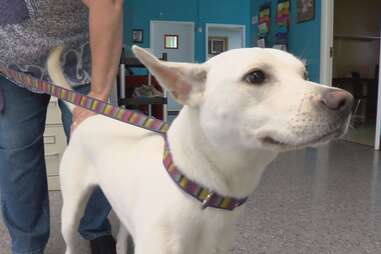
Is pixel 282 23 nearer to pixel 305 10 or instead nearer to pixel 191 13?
pixel 305 10

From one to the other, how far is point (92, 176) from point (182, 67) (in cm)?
53

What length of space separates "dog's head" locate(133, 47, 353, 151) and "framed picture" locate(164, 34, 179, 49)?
8054 millimetres

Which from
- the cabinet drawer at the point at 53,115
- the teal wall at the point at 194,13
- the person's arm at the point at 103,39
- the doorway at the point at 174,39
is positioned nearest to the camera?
the person's arm at the point at 103,39

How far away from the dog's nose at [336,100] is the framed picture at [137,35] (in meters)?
7.87

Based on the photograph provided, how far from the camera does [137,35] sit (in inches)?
332

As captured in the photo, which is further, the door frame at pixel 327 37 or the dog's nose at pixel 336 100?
the door frame at pixel 327 37

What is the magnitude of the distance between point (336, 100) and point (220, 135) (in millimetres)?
229

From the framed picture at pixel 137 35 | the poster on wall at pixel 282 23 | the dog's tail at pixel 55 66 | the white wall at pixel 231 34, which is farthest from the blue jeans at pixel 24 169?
the white wall at pixel 231 34

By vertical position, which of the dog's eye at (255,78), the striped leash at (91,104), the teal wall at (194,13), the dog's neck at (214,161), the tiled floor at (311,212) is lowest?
the tiled floor at (311,212)

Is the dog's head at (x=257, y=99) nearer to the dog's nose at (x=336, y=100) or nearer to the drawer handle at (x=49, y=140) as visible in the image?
the dog's nose at (x=336, y=100)

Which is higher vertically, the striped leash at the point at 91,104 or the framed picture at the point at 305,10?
the framed picture at the point at 305,10

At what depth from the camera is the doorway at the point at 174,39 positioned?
869cm

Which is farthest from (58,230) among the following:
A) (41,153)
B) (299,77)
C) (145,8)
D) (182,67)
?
(145,8)

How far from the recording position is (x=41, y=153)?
1.53 metres
